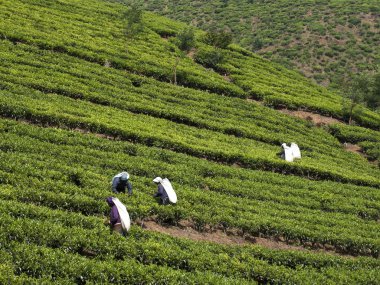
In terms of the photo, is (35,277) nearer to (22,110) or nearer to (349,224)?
(22,110)

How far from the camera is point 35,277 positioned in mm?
12984

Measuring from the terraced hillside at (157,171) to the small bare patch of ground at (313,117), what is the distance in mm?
1233

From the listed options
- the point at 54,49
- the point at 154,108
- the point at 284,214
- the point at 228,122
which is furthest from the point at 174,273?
the point at 54,49

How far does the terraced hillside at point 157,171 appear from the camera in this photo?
1546 centimetres

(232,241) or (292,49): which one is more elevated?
(292,49)

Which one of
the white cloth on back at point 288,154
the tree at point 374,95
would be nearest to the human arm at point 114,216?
the white cloth on back at point 288,154

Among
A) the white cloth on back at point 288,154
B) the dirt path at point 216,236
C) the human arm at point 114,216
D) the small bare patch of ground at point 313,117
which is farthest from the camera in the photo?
the small bare patch of ground at point 313,117

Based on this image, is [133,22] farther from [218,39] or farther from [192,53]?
[218,39]

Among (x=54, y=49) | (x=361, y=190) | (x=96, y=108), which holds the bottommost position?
(x=361, y=190)

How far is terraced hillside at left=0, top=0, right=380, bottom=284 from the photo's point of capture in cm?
1546

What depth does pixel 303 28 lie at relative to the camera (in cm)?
8694

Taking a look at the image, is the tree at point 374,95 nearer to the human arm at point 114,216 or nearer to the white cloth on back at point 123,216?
the white cloth on back at point 123,216

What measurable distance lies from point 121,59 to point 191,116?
1414cm

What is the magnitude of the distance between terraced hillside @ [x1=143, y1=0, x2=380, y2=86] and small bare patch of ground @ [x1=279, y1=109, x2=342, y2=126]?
27.4 metres
